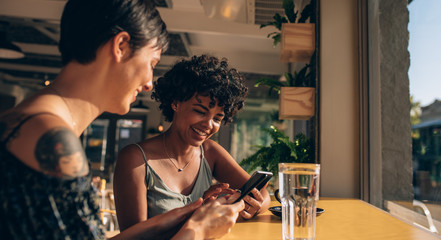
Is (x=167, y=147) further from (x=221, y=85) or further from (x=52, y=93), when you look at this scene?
(x=52, y=93)

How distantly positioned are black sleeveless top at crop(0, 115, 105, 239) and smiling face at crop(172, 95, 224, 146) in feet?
3.10

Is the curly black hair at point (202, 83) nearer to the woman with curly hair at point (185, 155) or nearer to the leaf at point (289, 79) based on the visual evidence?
the woman with curly hair at point (185, 155)

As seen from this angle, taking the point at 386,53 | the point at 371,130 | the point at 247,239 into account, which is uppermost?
the point at 386,53

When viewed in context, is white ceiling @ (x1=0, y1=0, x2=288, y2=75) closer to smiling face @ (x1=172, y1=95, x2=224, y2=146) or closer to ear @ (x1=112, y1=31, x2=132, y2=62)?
smiling face @ (x1=172, y1=95, x2=224, y2=146)

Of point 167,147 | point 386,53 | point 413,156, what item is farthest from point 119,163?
point 386,53

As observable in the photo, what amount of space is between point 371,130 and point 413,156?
0.44 metres

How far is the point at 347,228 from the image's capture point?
1121 millimetres

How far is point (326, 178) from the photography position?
6.77ft

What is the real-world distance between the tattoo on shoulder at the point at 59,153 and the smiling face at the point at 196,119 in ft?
3.06

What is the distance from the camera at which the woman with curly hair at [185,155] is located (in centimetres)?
132

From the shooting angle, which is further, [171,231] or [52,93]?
[171,231]

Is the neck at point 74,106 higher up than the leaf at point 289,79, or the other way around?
the leaf at point 289,79

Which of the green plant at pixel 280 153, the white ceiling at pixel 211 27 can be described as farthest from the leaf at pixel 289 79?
the white ceiling at pixel 211 27

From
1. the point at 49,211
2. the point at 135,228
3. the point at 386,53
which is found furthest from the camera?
the point at 386,53
